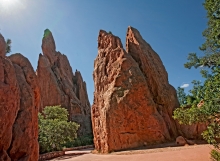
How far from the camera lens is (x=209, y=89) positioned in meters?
8.17

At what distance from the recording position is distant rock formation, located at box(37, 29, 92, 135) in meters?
55.0

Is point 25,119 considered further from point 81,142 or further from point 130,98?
point 81,142

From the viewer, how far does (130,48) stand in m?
31.7

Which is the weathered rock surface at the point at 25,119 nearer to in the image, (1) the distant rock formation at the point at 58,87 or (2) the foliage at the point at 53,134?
(2) the foliage at the point at 53,134

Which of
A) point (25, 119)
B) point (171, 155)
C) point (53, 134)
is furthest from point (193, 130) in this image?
point (25, 119)

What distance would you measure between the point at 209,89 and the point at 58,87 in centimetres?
5301

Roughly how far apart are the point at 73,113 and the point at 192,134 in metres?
37.9

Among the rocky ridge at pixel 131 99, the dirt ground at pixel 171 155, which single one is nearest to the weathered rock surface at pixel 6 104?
the dirt ground at pixel 171 155

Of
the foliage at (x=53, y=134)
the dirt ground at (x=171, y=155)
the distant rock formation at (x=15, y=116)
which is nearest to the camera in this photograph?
the distant rock formation at (x=15, y=116)

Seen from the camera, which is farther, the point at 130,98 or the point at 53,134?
the point at 53,134

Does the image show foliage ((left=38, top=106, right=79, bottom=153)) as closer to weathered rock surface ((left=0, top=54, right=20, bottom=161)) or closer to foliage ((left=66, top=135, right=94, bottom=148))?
foliage ((left=66, top=135, right=94, bottom=148))

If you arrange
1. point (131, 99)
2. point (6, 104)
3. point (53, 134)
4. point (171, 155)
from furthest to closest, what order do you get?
1. point (53, 134)
2. point (131, 99)
3. point (171, 155)
4. point (6, 104)

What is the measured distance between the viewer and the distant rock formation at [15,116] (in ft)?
25.6

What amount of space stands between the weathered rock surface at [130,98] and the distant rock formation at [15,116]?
14.3m
